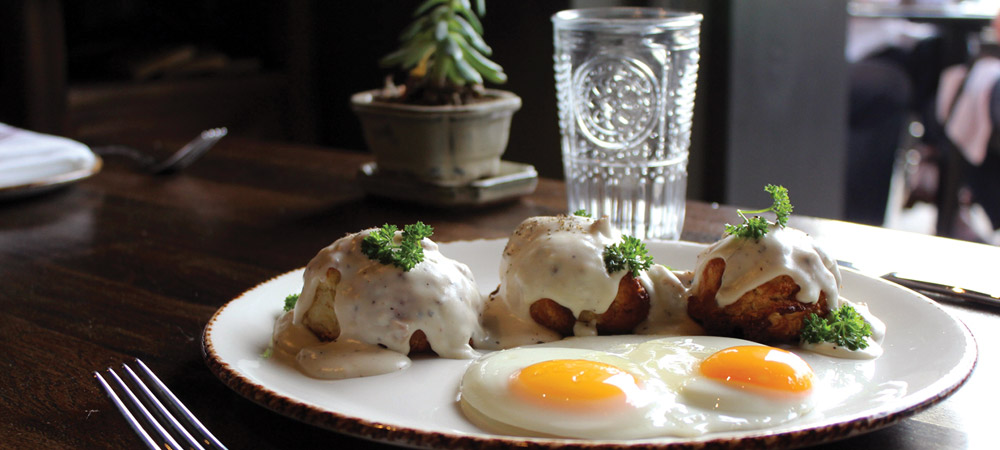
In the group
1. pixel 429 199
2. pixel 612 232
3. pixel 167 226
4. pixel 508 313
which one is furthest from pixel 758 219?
pixel 167 226

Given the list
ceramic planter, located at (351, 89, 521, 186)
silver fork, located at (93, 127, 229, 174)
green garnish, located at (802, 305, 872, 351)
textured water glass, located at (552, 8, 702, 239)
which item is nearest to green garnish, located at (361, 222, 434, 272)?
green garnish, located at (802, 305, 872, 351)

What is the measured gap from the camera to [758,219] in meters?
1.13

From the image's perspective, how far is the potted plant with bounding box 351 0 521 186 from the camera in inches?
77.0

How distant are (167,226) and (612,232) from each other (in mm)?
1110

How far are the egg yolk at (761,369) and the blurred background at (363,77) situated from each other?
229 centimetres

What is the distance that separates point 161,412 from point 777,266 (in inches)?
28.2

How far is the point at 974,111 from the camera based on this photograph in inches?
176

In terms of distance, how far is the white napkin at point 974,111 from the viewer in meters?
4.40

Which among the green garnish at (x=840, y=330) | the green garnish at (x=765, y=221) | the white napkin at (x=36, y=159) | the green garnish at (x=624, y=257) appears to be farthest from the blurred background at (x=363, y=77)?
the green garnish at (x=840, y=330)

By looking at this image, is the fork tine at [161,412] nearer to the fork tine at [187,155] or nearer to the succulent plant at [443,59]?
the succulent plant at [443,59]

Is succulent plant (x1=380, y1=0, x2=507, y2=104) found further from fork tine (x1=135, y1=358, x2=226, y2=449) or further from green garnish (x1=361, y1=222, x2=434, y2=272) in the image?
fork tine (x1=135, y1=358, x2=226, y2=449)

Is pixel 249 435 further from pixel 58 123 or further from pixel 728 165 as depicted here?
pixel 58 123

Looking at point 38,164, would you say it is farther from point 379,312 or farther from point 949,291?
point 949,291

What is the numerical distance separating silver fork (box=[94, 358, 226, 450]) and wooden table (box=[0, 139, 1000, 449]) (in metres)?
0.03
